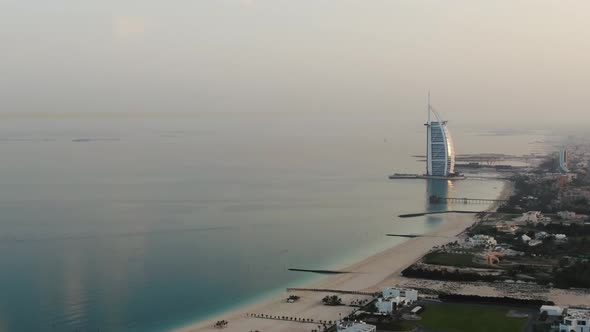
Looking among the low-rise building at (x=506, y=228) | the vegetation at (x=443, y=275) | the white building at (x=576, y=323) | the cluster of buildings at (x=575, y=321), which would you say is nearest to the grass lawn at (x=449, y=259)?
the vegetation at (x=443, y=275)

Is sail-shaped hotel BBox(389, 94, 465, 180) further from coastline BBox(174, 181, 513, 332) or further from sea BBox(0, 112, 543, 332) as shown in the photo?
coastline BBox(174, 181, 513, 332)

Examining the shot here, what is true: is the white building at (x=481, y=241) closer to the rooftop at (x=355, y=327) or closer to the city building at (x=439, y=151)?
the rooftop at (x=355, y=327)

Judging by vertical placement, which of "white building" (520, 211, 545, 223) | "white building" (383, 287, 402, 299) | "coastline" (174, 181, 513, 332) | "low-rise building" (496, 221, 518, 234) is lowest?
"coastline" (174, 181, 513, 332)

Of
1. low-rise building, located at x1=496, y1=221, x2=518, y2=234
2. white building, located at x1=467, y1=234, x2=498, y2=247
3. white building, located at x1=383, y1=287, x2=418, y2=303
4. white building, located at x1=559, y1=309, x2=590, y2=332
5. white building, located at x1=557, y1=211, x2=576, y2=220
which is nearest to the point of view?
white building, located at x1=559, y1=309, x2=590, y2=332

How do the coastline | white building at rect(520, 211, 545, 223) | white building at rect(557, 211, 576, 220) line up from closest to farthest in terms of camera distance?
the coastline → white building at rect(520, 211, 545, 223) → white building at rect(557, 211, 576, 220)

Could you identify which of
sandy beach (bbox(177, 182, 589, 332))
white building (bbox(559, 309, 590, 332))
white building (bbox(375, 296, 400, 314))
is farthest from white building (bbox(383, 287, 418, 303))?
white building (bbox(559, 309, 590, 332))

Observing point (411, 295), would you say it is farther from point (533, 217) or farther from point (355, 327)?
point (533, 217)

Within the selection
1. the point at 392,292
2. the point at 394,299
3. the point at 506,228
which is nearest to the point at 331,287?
the point at 392,292
